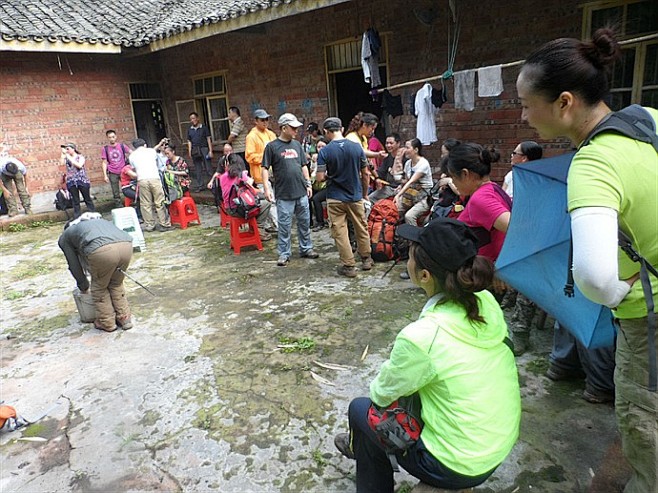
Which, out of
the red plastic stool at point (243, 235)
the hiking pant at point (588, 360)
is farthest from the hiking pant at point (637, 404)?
the red plastic stool at point (243, 235)

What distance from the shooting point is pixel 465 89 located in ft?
20.3

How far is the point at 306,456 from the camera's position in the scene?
258 centimetres

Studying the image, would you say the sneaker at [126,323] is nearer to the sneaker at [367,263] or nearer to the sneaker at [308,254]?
the sneaker at [308,254]

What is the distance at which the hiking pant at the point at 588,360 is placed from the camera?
271cm

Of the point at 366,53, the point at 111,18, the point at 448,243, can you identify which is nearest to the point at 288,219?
the point at 366,53

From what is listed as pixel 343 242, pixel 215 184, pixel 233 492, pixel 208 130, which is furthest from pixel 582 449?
pixel 208 130

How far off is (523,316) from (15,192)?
1018 centimetres

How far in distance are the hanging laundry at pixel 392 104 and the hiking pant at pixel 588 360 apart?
5246mm

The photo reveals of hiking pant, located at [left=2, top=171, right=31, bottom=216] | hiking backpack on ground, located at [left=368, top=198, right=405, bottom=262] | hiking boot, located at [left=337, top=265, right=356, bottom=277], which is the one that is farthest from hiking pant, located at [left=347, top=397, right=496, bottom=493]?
hiking pant, located at [left=2, top=171, right=31, bottom=216]

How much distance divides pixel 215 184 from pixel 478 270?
7131 mm

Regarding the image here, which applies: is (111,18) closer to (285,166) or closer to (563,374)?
(285,166)

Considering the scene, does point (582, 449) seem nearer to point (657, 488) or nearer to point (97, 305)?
point (657, 488)

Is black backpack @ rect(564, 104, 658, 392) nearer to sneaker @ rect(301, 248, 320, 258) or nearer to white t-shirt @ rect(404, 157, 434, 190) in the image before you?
white t-shirt @ rect(404, 157, 434, 190)

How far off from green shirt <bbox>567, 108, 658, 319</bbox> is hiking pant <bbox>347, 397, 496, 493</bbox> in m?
1.00
